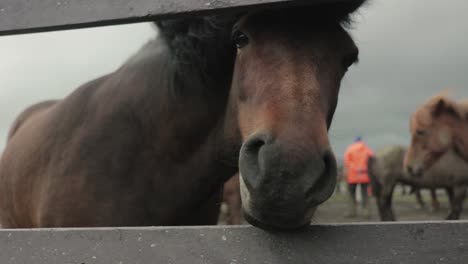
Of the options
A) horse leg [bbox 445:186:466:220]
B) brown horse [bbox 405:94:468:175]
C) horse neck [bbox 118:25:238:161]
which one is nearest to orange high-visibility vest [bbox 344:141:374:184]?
horse leg [bbox 445:186:466:220]

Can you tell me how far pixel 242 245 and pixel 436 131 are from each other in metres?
7.43

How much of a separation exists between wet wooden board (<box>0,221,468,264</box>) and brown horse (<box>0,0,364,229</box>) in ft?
0.24

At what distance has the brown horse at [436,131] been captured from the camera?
24.6 ft

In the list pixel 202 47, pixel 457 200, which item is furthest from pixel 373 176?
pixel 202 47

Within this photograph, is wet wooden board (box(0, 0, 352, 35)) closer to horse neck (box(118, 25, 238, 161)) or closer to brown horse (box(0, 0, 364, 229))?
brown horse (box(0, 0, 364, 229))

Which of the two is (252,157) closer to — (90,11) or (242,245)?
(242,245)

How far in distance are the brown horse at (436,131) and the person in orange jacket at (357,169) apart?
311cm

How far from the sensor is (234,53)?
1.93 meters

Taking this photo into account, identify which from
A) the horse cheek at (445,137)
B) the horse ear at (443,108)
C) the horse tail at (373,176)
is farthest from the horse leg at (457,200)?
the horse ear at (443,108)

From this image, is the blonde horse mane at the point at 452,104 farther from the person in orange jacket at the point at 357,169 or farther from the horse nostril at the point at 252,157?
the horse nostril at the point at 252,157

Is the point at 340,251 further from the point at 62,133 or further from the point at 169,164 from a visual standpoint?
the point at 62,133

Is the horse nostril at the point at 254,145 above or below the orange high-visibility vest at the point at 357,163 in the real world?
above

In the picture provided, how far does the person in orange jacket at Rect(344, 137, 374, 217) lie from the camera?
37.9ft

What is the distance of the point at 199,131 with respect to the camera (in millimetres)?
2146
